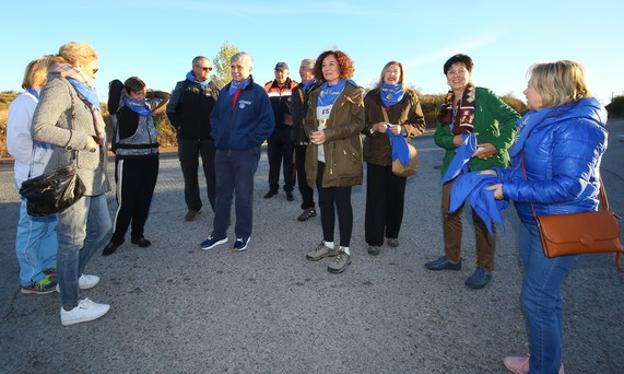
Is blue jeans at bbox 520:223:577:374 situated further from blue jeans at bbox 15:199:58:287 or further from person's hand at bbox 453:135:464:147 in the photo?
blue jeans at bbox 15:199:58:287

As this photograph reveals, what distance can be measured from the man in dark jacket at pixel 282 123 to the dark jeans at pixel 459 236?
343cm

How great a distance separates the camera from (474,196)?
2.41 meters

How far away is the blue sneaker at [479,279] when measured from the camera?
366 centimetres

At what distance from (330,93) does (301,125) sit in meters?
1.61

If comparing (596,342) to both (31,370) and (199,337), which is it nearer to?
(199,337)

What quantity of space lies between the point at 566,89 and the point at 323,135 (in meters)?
2.23

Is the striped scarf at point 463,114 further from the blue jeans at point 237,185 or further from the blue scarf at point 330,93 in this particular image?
the blue jeans at point 237,185

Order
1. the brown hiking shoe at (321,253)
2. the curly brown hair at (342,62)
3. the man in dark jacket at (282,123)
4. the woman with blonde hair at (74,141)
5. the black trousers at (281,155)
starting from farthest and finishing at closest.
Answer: the black trousers at (281,155), the man in dark jacket at (282,123), the brown hiking shoe at (321,253), the curly brown hair at (342,62), the woman with blonde hair at (74,141)

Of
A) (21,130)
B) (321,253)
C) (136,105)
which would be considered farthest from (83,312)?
(136,105)

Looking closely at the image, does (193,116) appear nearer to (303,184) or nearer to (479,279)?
(303,184)

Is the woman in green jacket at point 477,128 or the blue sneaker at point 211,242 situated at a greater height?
the woman in green jacket at point 477,128

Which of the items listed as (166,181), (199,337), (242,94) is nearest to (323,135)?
(242,94)

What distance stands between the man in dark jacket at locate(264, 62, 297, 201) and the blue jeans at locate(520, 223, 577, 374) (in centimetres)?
487

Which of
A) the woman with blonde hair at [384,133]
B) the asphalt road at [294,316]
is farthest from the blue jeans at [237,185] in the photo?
the woman with blonde hair at [384,133]
